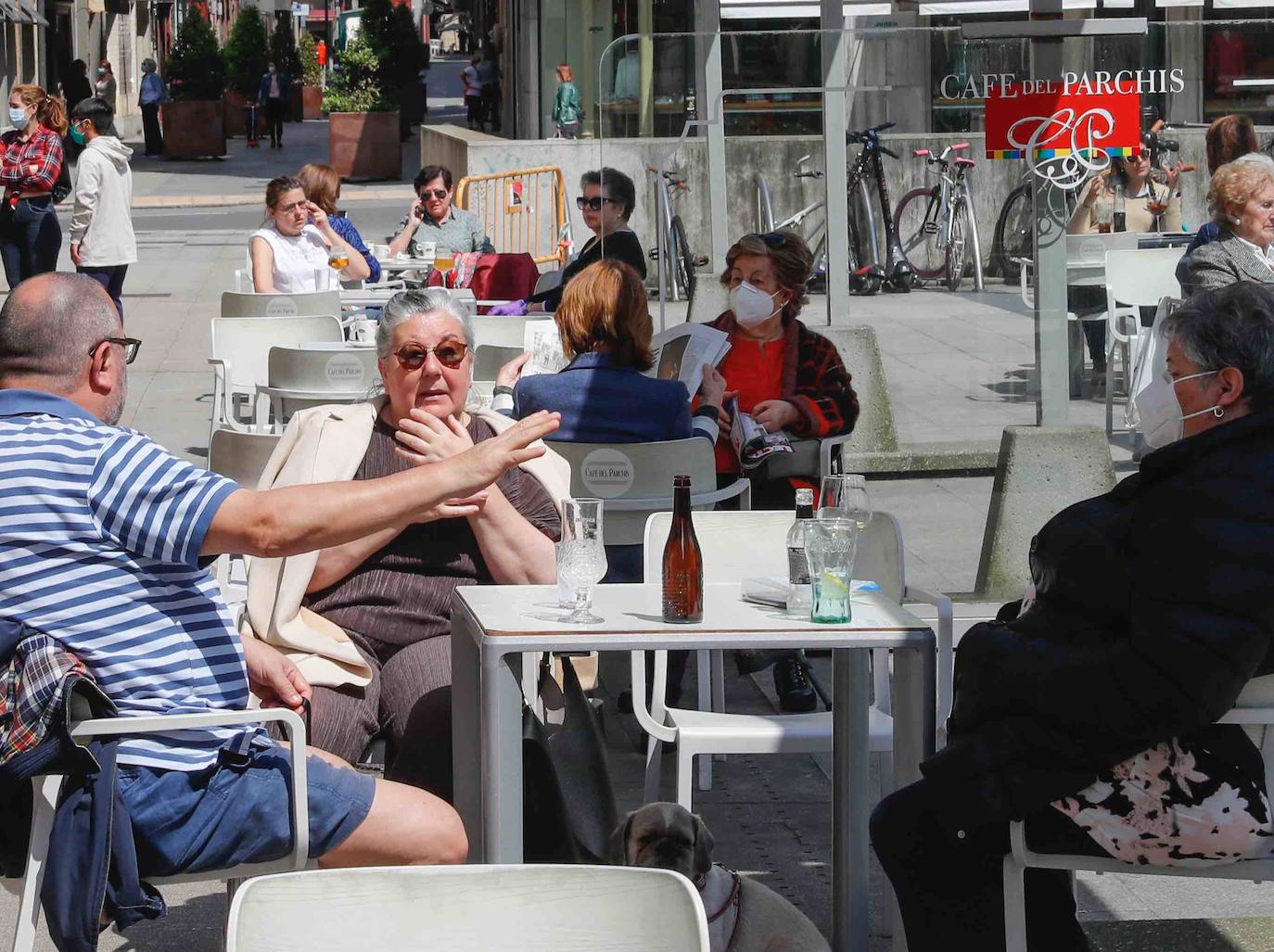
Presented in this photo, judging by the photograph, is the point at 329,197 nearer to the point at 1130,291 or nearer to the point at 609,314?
the point at 1130,291

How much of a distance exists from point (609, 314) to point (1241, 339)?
230 centimetres

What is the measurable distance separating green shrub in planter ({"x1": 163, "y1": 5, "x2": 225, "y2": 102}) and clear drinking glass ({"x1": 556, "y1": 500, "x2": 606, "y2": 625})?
31198mm

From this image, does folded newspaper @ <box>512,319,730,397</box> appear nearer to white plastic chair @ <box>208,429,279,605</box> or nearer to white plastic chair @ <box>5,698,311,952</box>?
white plastic chair @ <box>208,429,279,605</box>

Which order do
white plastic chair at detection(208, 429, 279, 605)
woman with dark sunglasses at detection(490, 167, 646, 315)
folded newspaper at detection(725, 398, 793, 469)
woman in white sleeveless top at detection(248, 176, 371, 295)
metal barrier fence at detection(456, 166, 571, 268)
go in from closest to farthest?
white plastic chair at detection(208, 429, 279, 605), folded newspaper at detection(725, 398, 793, 469), woman with dark sunglasses at detection(490, 167, 646, 315), woman in white sleeveless top at detection(248, 176, 371, 295), metal barrier fence at detection(456, 166, 571, 268)

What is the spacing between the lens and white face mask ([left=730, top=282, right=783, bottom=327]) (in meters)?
6.08

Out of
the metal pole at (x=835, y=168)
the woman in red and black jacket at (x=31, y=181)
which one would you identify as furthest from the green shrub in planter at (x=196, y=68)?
the metal pole at (x=835, y=168)

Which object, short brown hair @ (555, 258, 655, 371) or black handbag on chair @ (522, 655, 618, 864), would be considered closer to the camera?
black handbag on chair @ (522, 655, 618, 864)

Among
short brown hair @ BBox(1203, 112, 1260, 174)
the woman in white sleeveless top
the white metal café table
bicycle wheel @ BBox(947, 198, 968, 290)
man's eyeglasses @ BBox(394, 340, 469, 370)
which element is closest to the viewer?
the white metal café table

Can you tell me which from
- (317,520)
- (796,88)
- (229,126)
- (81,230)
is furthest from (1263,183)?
(229,126)

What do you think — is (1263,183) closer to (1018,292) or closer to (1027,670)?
(1018,292)

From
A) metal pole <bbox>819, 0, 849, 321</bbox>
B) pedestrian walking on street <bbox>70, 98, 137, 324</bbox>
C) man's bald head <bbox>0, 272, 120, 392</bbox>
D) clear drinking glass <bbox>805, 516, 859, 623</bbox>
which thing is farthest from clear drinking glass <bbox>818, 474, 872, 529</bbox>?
pedestrian walking on street <bbox>70, 98, 137, 324</bbox>

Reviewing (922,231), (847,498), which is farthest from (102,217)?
(847,498)

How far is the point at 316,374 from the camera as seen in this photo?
7137 millimetres

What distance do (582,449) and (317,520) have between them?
7.25 feet
